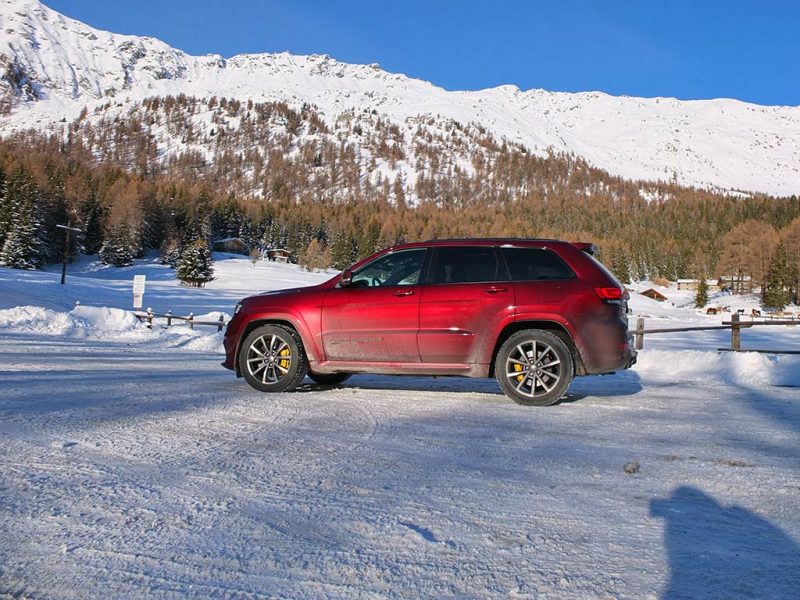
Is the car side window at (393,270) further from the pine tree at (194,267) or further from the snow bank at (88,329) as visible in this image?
the pine tree at (194,267)

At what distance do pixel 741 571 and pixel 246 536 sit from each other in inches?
69.6

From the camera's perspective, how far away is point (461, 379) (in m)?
7.25

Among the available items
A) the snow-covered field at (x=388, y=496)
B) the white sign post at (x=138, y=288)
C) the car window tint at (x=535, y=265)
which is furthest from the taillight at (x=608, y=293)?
the white sign post at (x=138, y=288)

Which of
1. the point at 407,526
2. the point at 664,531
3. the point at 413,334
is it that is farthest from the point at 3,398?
the point at 664,531

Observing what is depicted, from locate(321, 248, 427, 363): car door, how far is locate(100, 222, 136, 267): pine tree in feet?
274

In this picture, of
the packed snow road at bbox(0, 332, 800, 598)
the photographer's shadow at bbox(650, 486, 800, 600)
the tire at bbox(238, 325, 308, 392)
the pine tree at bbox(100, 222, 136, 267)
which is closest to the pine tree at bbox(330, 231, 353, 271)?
the pine tree at bbox(100, 222, 136, 267)

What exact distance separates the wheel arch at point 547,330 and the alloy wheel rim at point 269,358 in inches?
85.6

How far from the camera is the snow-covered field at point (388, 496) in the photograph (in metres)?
1.83

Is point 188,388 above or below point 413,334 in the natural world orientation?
below

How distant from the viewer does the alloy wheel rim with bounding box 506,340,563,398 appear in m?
5.27

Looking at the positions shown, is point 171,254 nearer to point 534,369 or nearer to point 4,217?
point 4,217

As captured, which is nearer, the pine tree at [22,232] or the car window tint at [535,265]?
the car window tint at [535,265]

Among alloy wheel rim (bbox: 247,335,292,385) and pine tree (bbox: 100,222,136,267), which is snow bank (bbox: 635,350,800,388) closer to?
alloy wheel rim (bbox: 247,335,292,385)

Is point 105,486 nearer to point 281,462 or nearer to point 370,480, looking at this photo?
point 281,462
